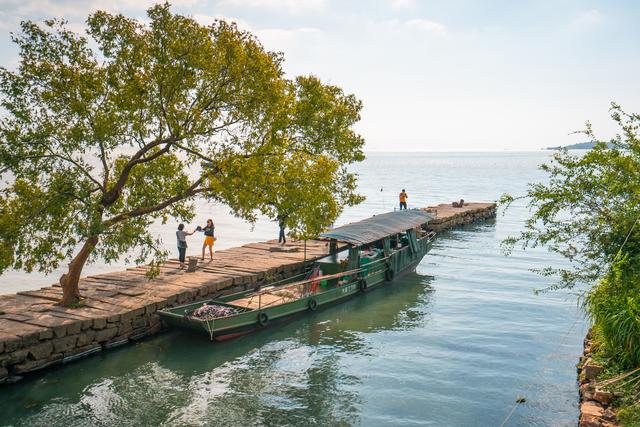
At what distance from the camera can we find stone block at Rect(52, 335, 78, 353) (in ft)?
50.7

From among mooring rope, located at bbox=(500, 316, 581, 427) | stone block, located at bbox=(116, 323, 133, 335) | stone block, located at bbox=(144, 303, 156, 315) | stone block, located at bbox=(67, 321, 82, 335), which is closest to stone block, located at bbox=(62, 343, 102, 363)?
stone block, located at bbox=(67, 321, 82, 335)

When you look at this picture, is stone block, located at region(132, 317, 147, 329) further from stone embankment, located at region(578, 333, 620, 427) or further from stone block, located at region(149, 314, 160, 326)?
stone embankment, located at region(578, 333, 620, 427)

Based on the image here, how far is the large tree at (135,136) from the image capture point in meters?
17.0

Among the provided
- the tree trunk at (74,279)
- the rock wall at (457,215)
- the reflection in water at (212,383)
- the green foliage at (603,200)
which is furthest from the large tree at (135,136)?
the rock wall at (457,215)

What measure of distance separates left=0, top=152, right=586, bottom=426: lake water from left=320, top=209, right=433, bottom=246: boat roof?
123 inches

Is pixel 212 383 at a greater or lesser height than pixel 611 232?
lesser

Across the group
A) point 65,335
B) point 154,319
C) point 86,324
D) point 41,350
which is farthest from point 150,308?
point 41,350

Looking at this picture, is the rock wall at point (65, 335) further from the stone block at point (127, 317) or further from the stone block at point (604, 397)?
the stone block at point (604, 397)

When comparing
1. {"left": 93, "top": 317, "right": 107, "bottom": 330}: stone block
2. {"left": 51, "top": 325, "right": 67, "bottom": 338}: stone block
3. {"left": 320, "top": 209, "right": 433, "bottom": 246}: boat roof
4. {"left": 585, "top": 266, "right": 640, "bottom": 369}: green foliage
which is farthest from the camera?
{"left": 320, "top": 209, "right": 433, "bottom": 246}: boat roof

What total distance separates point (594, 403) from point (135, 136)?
660 inches

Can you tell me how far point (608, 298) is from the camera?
13.0 m

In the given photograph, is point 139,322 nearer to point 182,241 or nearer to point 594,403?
point 182,241

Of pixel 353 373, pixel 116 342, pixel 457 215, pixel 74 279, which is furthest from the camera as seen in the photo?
pixel 457 215

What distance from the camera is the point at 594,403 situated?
38.0 ft
